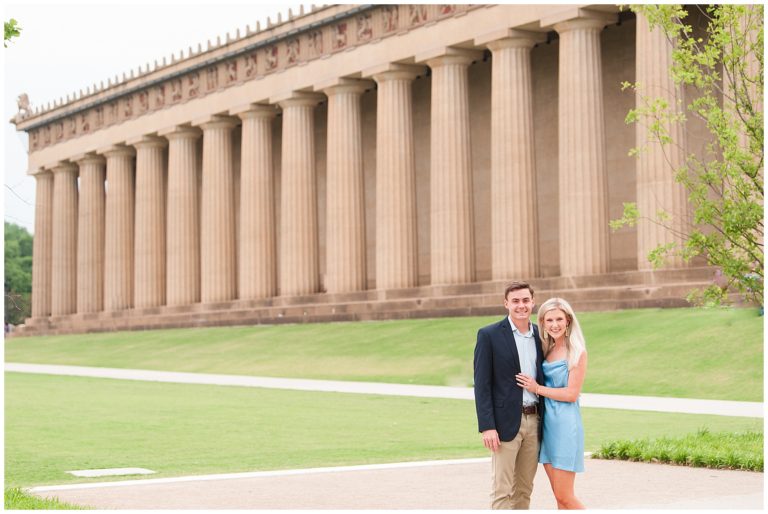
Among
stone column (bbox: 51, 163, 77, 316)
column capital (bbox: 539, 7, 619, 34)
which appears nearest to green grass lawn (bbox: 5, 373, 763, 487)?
column capital (bbox: 539, 7, 619, 34)

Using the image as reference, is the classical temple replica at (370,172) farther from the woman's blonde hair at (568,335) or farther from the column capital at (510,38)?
the woman's blonde hair at (568,335)

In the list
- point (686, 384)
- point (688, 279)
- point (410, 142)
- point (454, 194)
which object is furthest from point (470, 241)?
point (686, 384)

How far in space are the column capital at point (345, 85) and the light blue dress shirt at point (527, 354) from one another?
2439 inches

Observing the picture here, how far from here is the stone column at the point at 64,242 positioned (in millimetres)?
103188

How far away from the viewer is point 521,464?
38.9ft

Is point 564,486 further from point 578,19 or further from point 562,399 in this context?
point 578,19

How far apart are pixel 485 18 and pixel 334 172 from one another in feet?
48.0

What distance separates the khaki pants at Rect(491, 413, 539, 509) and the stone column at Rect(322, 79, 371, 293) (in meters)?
60.1

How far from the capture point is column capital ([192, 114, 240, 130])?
276 ft

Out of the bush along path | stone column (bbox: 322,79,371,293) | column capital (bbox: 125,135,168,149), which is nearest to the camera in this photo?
the bush along path

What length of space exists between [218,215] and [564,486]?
7384 cm

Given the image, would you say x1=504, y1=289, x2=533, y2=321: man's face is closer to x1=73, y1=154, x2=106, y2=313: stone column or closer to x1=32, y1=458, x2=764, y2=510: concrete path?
x1=32, y1=458, x2=764, y2=510: concrete path

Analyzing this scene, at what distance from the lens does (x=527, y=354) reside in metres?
11.8

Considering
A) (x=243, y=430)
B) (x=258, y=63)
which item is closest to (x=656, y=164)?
(x=243, y=430)
